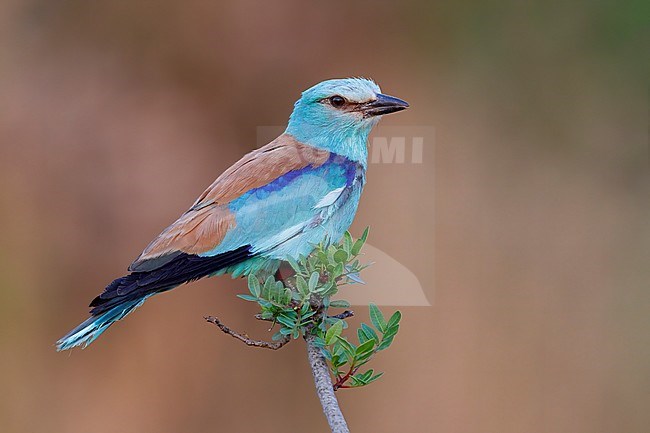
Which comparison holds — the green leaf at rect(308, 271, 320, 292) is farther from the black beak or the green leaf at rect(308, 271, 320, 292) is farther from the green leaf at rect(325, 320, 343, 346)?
the black beak

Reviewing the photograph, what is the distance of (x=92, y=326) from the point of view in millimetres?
1678

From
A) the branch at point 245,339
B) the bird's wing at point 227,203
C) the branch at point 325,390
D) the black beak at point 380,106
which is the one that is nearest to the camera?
the branch at point 325,390

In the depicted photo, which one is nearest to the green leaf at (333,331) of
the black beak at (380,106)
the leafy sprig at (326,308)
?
the leafy sprig at (326,308)

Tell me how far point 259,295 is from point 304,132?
0.50 m

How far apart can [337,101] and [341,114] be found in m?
0.03

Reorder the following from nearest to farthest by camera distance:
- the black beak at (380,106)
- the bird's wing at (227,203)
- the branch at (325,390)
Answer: the branch at (325,390) < the bird's wing at (227,203) < the black beak at (380,106)

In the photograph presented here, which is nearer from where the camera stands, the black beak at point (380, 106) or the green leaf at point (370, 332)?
the green leaf at point (370, 332)

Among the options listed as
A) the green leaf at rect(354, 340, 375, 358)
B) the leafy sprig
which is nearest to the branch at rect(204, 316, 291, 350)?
the leafy sprig

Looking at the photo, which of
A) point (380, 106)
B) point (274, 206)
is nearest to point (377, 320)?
point (274, 206)

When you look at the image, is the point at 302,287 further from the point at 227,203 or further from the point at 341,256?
the point at 227,203

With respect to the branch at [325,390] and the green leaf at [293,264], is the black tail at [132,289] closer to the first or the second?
the green leaf at [293,264]

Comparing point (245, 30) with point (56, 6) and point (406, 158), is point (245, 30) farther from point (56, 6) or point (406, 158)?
point (406, 158)

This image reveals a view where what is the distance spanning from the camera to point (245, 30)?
351cm

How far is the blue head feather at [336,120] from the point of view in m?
1.97
